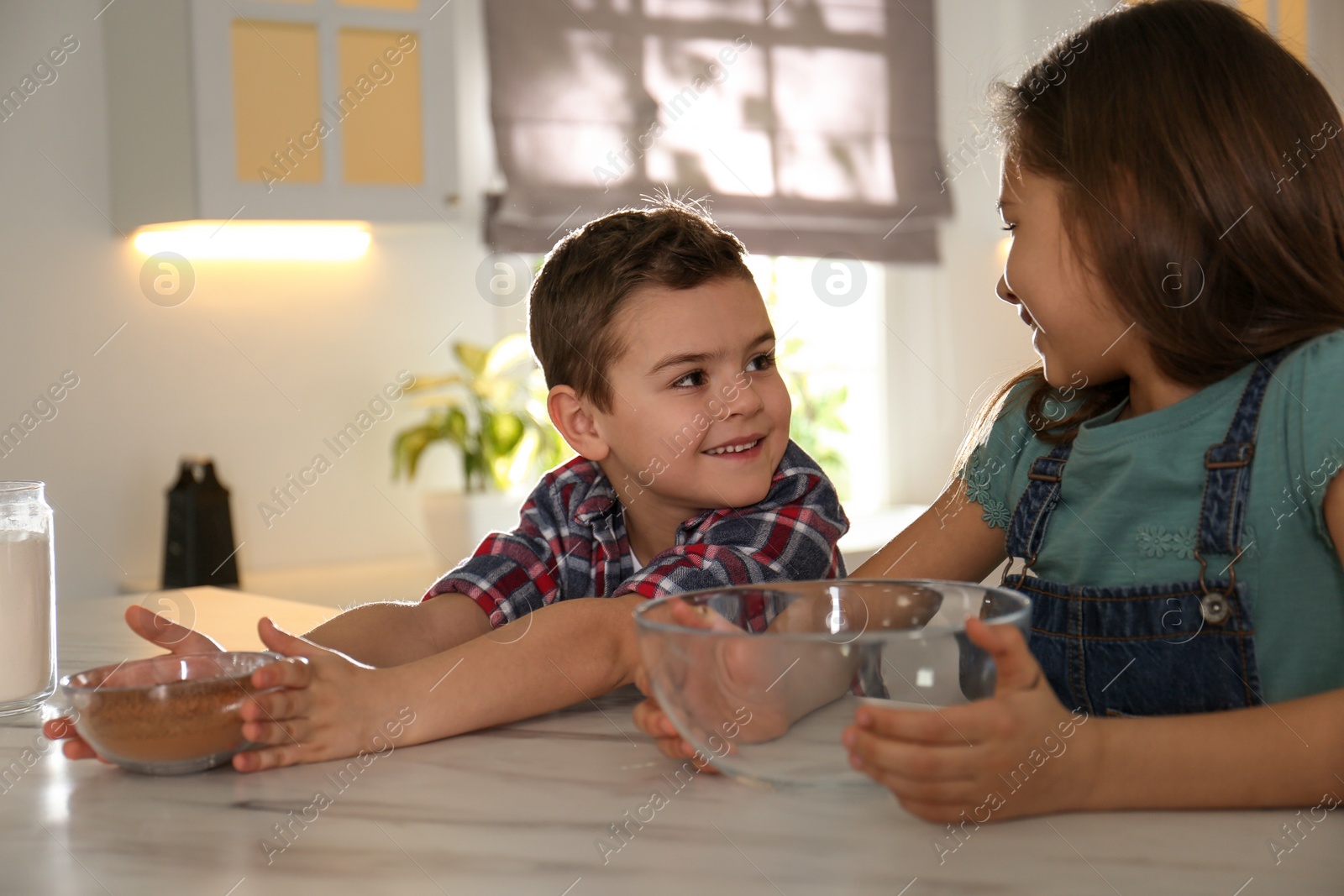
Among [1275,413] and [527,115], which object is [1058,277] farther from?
[527,115]

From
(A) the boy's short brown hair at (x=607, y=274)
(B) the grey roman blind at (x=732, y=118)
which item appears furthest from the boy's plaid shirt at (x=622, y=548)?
(B) the grey roman blind at (x=732, y=118)

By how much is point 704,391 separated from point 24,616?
54 cm

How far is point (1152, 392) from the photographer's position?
36.8 inches

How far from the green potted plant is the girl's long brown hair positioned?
1756 mm

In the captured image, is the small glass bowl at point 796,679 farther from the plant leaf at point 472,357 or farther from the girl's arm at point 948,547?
the plant leaf at point 472,357

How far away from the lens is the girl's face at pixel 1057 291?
891mm

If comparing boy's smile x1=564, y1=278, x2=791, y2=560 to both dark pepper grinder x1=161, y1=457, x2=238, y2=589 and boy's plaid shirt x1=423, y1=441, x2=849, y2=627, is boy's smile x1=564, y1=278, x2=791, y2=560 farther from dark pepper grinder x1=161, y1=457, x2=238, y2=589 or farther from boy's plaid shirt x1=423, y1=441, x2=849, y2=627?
dark pepper grinder x1=161, y1=457, x2=238, y2=589

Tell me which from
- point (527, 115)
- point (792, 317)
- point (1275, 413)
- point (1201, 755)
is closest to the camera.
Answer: point (1201, 755)

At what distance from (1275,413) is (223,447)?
83.9 inches

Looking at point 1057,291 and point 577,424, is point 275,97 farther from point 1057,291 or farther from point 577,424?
point 1057,291

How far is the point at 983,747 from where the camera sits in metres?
0.55

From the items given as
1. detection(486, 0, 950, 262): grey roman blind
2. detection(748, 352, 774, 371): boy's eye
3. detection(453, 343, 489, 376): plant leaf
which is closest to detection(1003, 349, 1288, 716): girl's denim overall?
detection(748, 352, 774, 371): boy's eye

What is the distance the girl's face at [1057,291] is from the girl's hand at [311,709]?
0.54 metres

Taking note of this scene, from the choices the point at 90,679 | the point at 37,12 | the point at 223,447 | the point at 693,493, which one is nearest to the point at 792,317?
the point at 223,447
